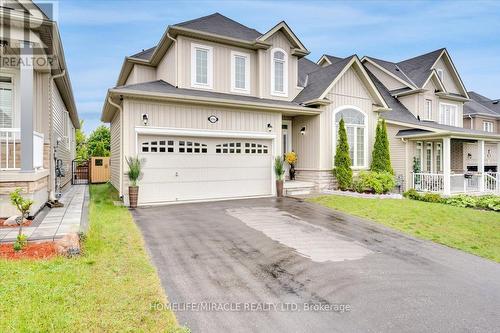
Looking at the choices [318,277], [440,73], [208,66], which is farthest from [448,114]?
[318,277]

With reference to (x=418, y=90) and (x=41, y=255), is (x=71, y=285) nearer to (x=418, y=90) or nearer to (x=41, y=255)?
(x=41, y=255)

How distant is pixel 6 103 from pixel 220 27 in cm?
869

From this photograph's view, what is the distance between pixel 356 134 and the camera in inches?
577

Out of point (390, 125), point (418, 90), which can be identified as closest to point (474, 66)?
point (418, 90)

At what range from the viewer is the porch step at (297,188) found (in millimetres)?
12883

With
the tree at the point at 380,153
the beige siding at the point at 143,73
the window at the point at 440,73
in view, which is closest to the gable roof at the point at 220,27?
the beige siding at the point at 143,73

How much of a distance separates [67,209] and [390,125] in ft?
51.0

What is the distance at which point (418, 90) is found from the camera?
61.4 ft

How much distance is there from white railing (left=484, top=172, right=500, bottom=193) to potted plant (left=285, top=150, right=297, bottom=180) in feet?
33.6

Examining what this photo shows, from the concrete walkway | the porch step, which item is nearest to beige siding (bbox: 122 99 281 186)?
the porch step

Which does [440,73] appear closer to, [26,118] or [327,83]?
[327,83]

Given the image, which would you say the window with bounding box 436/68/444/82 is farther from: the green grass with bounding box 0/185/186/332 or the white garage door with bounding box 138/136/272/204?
the green grass with bounding box 0/185/186/332

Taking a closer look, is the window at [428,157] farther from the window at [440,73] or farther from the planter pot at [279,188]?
the planter pot at [279,188]

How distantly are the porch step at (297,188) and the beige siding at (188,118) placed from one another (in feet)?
5.08
